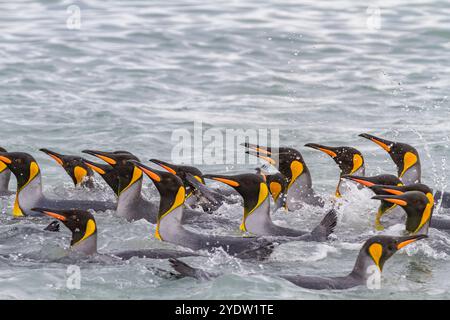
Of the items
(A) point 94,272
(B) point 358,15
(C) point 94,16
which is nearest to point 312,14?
(B) point 358,15

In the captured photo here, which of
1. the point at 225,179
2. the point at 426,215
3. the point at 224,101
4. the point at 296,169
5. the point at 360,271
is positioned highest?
the point at 224,101

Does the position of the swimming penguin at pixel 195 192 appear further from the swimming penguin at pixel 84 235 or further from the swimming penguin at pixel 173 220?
the swimming penguin at pixel 84 235

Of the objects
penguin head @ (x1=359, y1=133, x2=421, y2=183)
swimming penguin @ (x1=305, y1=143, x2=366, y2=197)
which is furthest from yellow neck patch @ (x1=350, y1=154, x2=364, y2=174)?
penguin head @ (x1=359, y1=133, x2=421, y2=183)

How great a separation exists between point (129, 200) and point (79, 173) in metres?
1.14

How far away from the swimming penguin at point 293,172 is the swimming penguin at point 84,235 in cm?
238

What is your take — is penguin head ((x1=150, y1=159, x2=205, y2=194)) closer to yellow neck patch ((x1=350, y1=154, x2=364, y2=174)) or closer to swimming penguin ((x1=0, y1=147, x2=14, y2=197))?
yellow neck patch ((x1=350, y1=154, x2=364, y2=174))

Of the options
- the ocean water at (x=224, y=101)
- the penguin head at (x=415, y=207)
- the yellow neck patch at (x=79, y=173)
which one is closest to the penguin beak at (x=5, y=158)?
the ocean water at (x=224, y=101)

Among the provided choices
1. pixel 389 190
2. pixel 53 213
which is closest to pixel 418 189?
pixel 389 190

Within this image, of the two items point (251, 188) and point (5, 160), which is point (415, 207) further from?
point (5, 160)

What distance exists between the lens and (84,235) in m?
→ 7.73

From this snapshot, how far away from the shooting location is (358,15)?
864 inches

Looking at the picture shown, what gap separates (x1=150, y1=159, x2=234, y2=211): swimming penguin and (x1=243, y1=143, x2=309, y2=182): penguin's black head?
1.90 ft

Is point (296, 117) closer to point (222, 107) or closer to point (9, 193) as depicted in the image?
point (222, 107)
